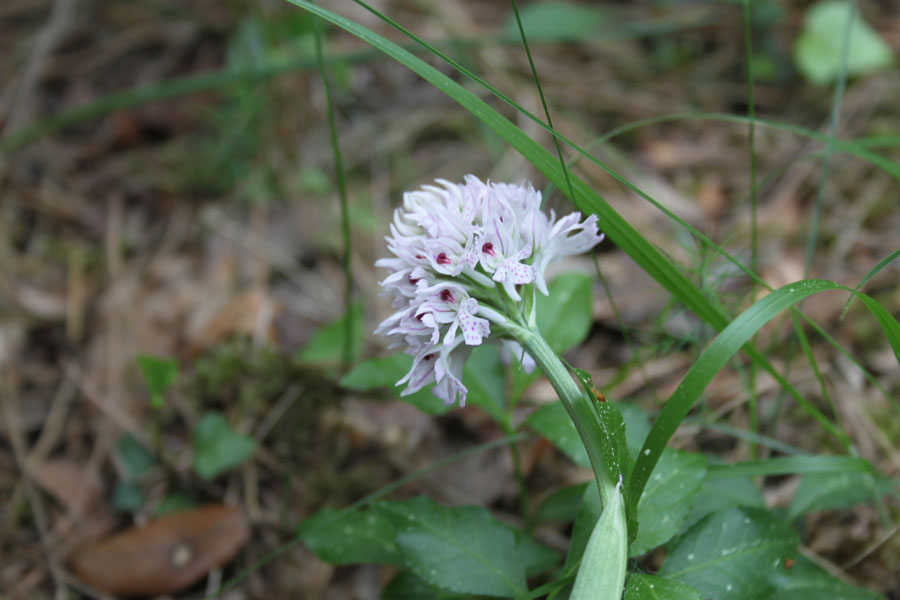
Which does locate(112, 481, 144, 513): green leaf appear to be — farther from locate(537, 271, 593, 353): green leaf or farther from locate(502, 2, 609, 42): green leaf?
locate(502, 2, 609, 42): green leaf

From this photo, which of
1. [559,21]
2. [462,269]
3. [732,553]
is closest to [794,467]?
[732,553]

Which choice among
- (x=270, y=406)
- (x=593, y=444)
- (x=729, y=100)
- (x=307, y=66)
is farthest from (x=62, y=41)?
(x=593, y=444)

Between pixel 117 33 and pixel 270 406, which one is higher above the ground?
pixel 117 33

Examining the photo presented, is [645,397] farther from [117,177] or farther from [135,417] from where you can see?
[117,177]

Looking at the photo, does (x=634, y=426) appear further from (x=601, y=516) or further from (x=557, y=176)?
(x=557, y=176)

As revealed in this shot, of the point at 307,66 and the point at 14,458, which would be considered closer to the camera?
the point at 14,458

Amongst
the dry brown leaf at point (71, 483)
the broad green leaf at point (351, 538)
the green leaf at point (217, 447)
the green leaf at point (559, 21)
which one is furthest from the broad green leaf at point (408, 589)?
the green leaf at point (559, 21)

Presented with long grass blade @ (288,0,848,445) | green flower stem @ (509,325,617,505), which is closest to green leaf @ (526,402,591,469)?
green flower stem @ (509,325,617,505)
